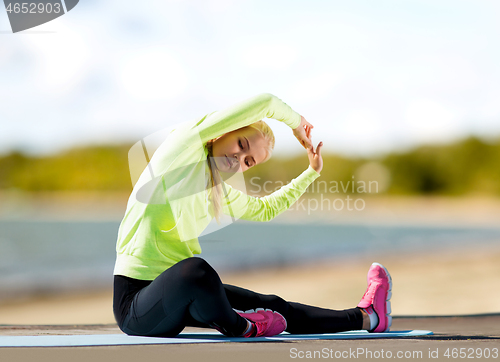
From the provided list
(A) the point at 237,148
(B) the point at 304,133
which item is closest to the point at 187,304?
(A) the point at 237,148

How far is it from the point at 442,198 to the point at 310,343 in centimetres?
6752

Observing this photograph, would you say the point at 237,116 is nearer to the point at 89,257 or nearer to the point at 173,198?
the point at 173,198

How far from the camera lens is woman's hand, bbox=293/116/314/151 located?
2666mm

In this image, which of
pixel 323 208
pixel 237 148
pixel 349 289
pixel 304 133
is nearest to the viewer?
pixel 237 148

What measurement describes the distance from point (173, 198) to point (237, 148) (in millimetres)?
413

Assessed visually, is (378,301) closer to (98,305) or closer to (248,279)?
(98,305)

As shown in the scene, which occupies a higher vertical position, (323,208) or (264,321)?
(264,321)

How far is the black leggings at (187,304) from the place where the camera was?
2064 millimetres

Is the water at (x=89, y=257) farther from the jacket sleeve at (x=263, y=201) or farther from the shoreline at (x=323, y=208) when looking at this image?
the shoreline at (x=323, y=208)

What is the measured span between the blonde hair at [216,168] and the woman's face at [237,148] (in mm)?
19

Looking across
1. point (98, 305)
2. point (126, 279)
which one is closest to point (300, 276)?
point (98, 305)

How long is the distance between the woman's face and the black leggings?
53cm

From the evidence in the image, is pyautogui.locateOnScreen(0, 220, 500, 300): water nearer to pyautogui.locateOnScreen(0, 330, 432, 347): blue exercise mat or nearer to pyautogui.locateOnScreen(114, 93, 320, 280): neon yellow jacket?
pyautogui.locateOnScreen(114, 93, 320, 280): neon yellow jacket

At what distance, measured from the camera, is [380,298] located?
2.71m
